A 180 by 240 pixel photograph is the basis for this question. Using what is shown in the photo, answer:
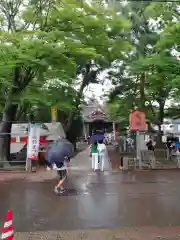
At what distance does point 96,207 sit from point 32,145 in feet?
29.0

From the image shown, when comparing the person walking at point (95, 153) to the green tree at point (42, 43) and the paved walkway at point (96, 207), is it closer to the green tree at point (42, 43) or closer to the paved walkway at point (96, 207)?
the paved walkway at point (96, 207)

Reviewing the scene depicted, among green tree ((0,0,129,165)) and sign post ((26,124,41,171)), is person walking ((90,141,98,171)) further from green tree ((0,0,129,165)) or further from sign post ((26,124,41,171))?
green tree ((0,0,129,165))

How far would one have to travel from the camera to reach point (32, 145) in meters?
17.1

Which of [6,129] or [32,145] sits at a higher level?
[6,129]

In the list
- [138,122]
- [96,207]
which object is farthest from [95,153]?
[96,207]

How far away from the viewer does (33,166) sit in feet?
59.8

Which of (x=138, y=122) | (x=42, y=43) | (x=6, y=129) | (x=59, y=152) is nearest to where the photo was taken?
(x=59, y=152)

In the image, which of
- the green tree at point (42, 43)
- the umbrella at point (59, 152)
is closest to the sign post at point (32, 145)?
the green tree at point (42, 43)

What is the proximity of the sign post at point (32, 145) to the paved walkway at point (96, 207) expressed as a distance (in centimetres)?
254

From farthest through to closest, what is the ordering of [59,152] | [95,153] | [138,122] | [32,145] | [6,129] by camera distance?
[6,129] < [138,122] < [32,145] < [95,153] < [59,152]

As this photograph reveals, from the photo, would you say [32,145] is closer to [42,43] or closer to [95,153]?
[95,153]

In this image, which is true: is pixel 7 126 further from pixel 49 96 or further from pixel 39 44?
pixel 39 44

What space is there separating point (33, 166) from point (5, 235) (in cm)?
1397

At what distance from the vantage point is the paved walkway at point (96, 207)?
6.64 meters
